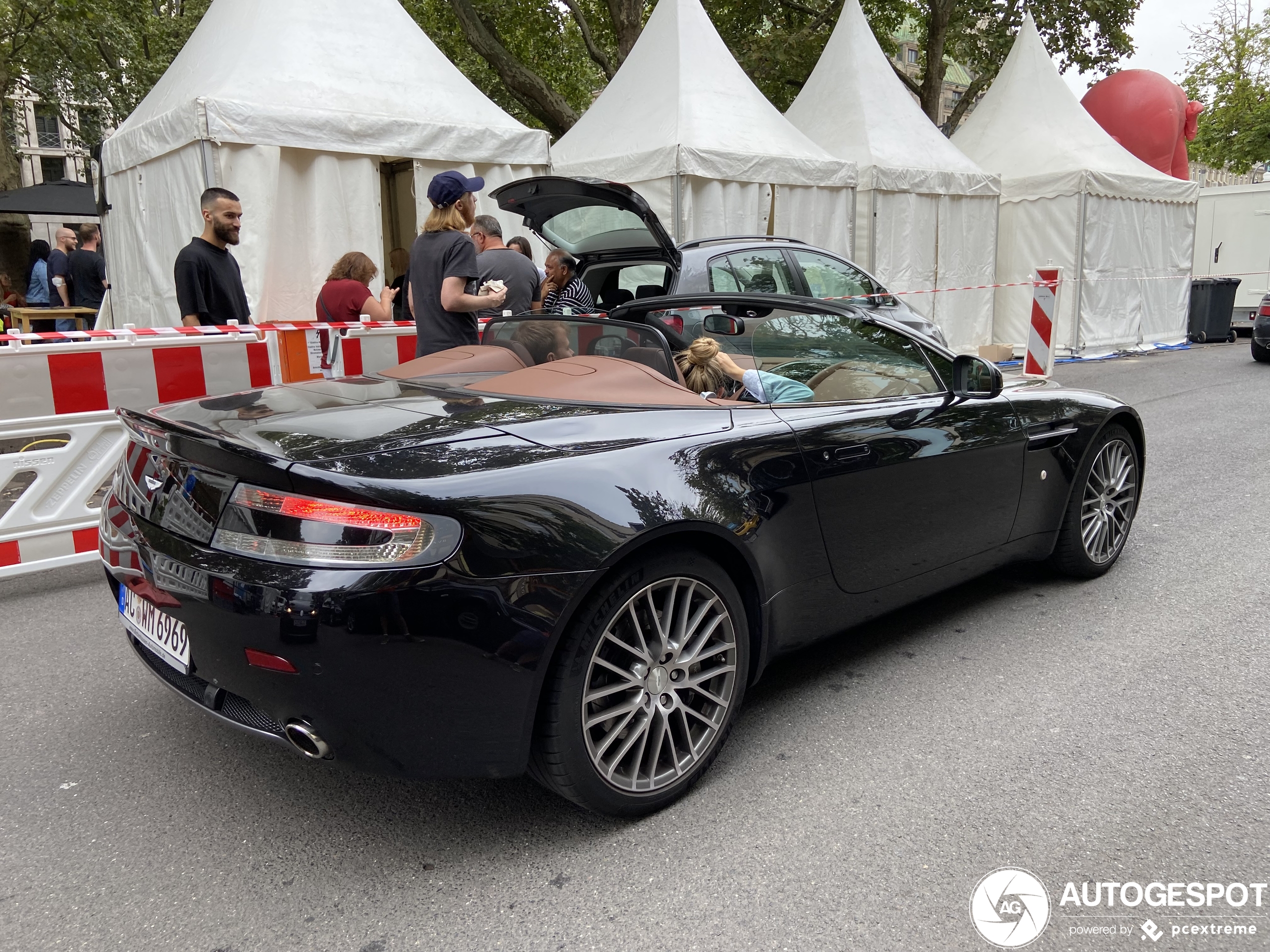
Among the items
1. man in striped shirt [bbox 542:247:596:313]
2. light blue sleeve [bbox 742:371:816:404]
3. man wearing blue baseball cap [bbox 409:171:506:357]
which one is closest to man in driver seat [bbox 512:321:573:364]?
light blue sleeve [bbox 742:371:816:404]

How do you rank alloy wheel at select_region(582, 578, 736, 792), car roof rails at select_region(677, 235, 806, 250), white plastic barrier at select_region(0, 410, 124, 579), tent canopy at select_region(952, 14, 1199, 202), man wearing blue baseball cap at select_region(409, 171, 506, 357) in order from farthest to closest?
tent canopy at select_region(952, 14, 1199, 202) < car roof rails at select_region(677, 235, 806, 250) < man wearing blue baseball cap at select_region(409, 171, 506, 357) < white plastic barrier at select_region(0, 410, 124, 579) < alloy wheel at select_region(582, 578, 736, 792)

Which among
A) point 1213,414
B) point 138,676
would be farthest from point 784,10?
point 138,676

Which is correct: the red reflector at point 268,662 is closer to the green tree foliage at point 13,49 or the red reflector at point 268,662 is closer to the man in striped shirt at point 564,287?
the man in striped shirt at point 564,287

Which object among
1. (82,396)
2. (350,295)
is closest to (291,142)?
(350,295)

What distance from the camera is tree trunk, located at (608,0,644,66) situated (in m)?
17.1

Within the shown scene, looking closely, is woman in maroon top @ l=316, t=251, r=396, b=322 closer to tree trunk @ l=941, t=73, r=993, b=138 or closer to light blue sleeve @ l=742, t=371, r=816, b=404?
light blue sleeve @ l=742, t=371, r=816, b=404

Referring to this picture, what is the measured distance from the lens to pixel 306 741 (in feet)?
7.20

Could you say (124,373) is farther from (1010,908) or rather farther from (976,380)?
(1010,908)

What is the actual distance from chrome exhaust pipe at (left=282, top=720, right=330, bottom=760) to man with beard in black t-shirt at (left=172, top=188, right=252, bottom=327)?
175 inches

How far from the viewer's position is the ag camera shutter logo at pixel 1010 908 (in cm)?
208

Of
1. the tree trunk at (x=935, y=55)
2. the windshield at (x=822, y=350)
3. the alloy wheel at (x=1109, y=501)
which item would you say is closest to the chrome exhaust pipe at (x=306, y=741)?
the windshield at (x=822, y=350)

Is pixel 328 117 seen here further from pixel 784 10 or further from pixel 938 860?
pixel 784 10

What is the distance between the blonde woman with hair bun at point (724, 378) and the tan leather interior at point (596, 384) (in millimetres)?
239

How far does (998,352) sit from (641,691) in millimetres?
12655
